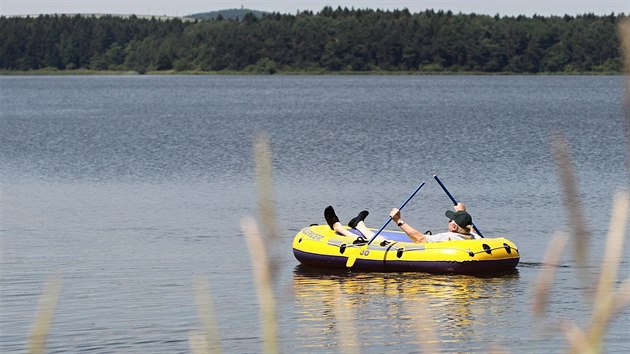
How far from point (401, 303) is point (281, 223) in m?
10.1

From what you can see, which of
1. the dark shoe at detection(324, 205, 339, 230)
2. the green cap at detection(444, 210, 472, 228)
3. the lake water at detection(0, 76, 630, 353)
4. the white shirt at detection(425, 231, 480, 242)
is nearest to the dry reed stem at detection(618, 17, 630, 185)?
the lake water at detection(0, 76, 630, 353)

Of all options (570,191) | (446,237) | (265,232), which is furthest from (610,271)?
(446,237)

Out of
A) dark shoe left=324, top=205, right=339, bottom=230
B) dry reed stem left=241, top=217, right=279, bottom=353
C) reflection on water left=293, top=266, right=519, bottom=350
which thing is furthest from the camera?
dark shoe left=324, top=205, right=339, bottom=230

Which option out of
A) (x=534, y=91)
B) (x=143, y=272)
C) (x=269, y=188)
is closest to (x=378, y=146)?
(x=143, y=272)

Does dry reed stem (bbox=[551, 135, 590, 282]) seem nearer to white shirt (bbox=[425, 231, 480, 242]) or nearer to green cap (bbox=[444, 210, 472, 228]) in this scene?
green cap (bbox=[444, 210, 472, 228])

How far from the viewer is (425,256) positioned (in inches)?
782

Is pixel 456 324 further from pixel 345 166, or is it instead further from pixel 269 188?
pixel 345 166

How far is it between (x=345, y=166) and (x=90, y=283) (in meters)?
26.8

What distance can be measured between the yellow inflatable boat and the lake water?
21 cm

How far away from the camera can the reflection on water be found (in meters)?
15.6

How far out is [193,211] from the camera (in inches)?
1219

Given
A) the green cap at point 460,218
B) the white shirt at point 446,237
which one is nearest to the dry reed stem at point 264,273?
the green cap at point 460,218

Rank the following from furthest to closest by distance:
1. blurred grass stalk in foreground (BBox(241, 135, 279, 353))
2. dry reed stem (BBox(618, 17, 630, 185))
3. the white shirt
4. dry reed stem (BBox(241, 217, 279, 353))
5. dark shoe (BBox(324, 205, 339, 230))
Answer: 1. dark shoe (BBox(324, 205, 339, 230))
2. the white shirt
3. dry reed stem (BBox(241, 217, 279, 353))
4. blurred grass stalk in foreground (BBox(241, 135, 279, 353))
5. dry reed stem (BBox(618, 17, 630, 185))

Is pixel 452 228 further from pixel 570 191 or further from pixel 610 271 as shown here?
Answer: pixel 570 191
